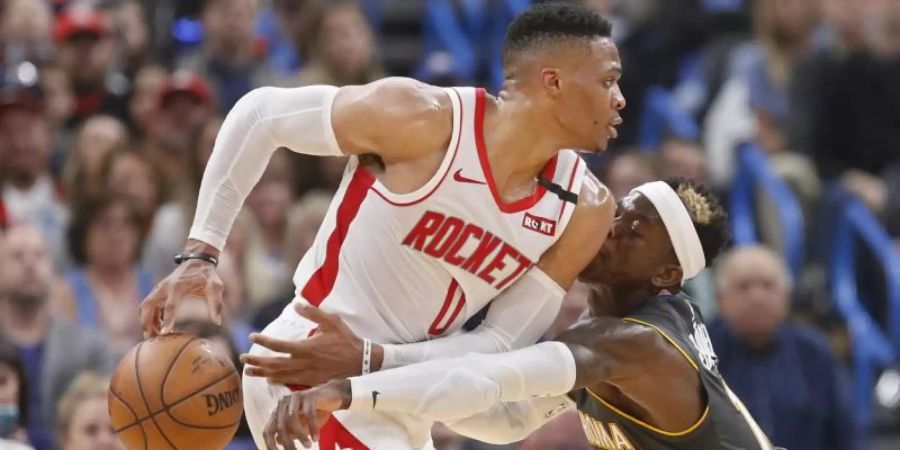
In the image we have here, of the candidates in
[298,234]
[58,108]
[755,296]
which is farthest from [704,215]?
[58,108]

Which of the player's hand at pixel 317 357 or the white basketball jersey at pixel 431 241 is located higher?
the white basketball jersey at pixel 431 241

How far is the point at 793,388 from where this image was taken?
8.35m

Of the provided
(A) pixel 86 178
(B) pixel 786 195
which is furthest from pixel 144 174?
(B) pixel 786 195

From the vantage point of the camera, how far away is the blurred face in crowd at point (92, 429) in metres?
7.06

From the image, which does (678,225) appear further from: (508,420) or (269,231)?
(269,231)

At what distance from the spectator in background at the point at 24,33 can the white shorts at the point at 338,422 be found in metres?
5.43

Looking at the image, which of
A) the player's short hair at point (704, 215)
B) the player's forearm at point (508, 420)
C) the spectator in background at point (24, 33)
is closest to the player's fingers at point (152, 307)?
the player's forearm at point (508, 420)

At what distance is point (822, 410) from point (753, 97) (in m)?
3.06

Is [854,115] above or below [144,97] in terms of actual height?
below

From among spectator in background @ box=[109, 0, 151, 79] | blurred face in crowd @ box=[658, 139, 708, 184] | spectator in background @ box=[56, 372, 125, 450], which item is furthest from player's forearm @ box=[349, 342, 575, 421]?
spectator in background @ box=[109, 0, 151, 79]

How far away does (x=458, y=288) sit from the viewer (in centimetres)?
525

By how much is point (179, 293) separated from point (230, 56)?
581cm

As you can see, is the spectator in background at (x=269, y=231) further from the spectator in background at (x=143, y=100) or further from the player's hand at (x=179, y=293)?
the player's hand at (x=179, y=293)

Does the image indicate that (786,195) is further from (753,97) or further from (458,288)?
(458,288)
